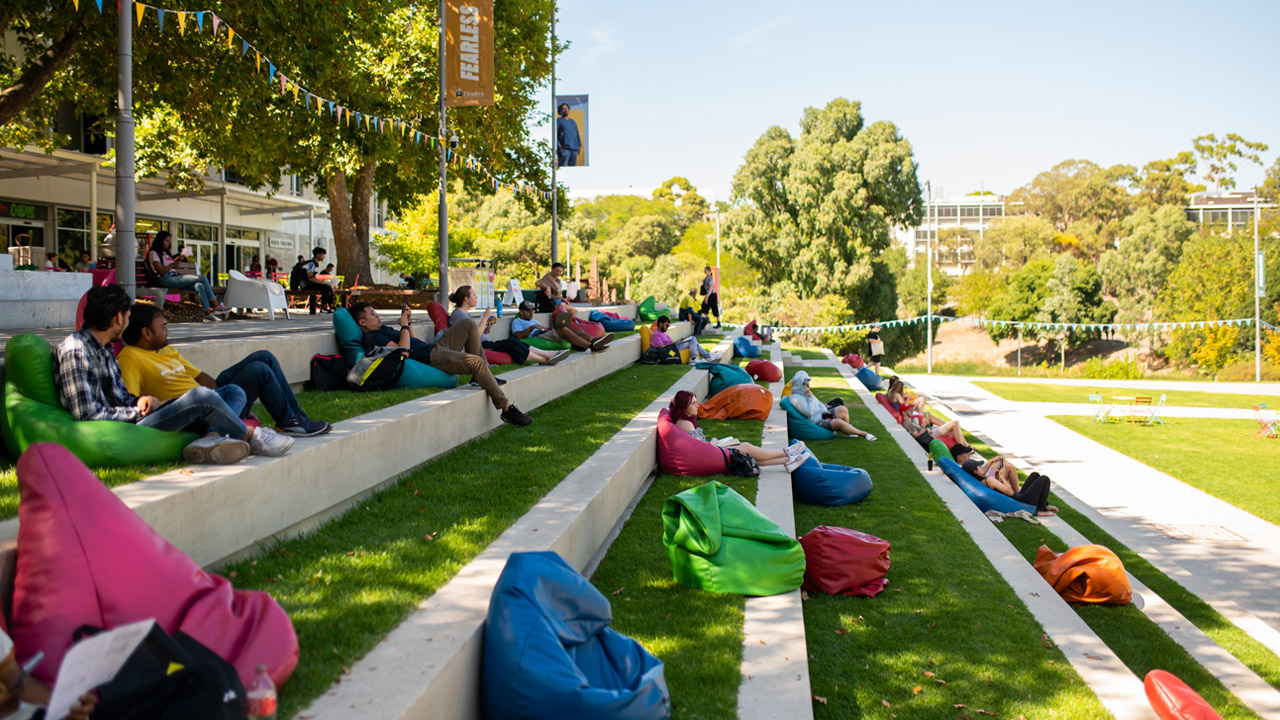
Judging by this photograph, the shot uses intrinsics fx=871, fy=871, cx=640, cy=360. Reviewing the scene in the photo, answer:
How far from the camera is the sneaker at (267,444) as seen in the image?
16.1 ft

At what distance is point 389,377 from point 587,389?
4306 mm

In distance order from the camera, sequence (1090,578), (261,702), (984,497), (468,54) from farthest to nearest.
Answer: (468,54) → (984,497) → (1090,578) → (261,702)

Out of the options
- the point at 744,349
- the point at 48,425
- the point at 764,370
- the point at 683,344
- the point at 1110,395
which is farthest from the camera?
the point at 1110,395

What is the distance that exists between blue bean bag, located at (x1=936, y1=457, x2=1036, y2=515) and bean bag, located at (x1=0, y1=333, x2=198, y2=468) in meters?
8.77

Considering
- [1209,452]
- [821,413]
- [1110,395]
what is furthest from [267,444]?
[1110,395]

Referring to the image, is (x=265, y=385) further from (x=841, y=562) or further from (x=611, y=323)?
(x=611, y=323)

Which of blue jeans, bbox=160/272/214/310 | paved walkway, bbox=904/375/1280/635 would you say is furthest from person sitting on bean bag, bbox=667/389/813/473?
blue jeans, bbox=160/272/214/310

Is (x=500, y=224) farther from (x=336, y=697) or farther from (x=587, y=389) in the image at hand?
(x=336, y=697)

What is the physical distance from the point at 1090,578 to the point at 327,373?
23.3ft

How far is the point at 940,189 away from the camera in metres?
53.7

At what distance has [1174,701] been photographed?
182 inches

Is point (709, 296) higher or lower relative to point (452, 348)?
higher

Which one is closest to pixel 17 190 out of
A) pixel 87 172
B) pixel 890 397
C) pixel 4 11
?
pixel 87 172

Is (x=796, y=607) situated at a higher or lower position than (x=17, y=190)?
lower
